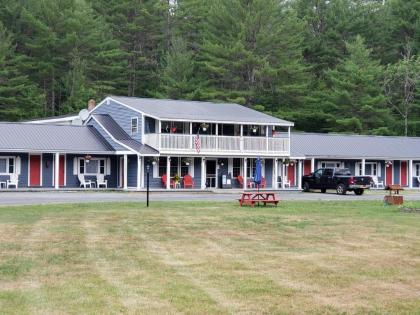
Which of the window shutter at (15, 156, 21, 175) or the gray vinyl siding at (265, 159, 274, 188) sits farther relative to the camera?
the gray vinyl siding at (265, 159, 274, 188)

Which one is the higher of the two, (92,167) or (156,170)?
(92,167)

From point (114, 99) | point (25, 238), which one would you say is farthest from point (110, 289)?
point (114, 99)

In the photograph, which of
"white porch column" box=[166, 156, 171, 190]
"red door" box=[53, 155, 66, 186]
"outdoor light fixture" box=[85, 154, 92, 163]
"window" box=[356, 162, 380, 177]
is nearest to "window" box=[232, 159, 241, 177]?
"white porch column" box=[166, 156, 171, 190]

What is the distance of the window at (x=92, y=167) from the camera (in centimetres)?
4825

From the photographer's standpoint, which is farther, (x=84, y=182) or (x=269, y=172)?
(x=269, y=172)

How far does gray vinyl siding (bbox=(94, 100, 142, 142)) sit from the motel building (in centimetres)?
6

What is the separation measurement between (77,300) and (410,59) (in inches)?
2760

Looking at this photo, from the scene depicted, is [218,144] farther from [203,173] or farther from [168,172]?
[168,172]

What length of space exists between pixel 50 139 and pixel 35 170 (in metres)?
2.23

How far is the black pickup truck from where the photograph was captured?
44.9 m

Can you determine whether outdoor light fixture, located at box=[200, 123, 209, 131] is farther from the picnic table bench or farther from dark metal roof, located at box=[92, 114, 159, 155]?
the picnic table bench

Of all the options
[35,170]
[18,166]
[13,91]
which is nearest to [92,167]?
[35,170]

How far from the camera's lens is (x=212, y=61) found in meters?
71.2

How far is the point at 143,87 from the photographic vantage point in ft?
252
